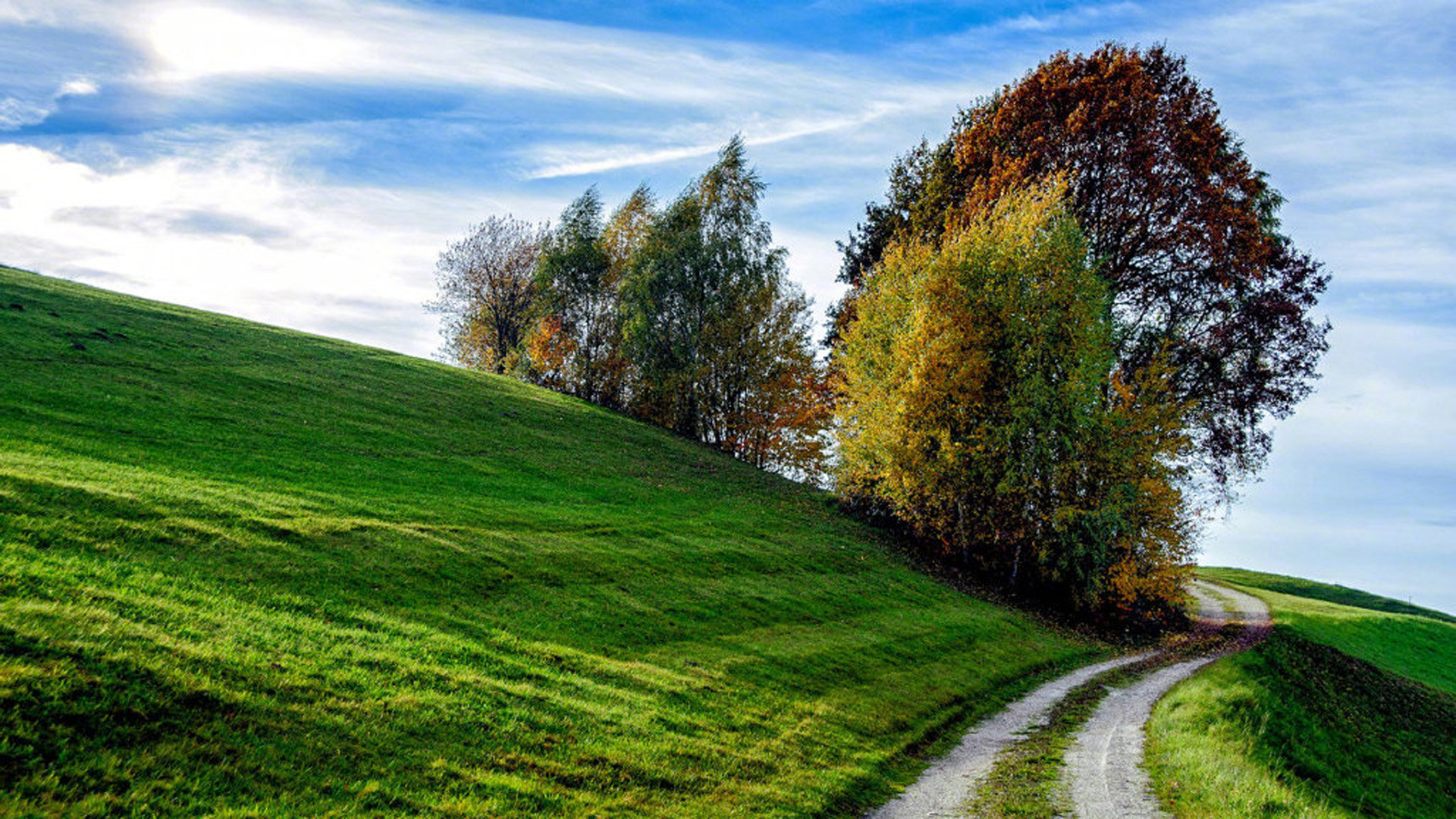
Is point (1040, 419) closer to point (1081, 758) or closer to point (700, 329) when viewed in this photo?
point (1081, 758)

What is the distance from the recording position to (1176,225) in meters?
43.2

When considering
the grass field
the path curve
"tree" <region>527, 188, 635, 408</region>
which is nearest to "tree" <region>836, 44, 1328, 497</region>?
the grass field

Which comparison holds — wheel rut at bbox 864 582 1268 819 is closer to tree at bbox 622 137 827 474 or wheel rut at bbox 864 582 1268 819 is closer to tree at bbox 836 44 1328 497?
tree at bbox 836 44 1328 497

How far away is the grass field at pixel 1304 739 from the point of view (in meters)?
16.0

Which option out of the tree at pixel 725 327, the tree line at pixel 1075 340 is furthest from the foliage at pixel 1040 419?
the tree at pixel 725 327

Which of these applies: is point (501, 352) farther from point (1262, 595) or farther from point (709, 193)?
point (1262, 595)

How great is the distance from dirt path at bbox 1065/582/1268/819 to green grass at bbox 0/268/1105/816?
3277mm

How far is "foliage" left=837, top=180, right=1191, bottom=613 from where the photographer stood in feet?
124

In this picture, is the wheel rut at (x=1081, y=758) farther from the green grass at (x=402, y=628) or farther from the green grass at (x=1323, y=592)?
the green grass at (x=1323, y=592)

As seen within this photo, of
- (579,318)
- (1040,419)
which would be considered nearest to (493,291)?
(579,318)

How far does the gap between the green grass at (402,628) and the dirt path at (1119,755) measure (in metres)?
3.28

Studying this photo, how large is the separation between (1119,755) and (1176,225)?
115 feet

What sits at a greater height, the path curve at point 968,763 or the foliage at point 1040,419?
the foliage at point 1040,419

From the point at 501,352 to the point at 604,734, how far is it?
72866mm
